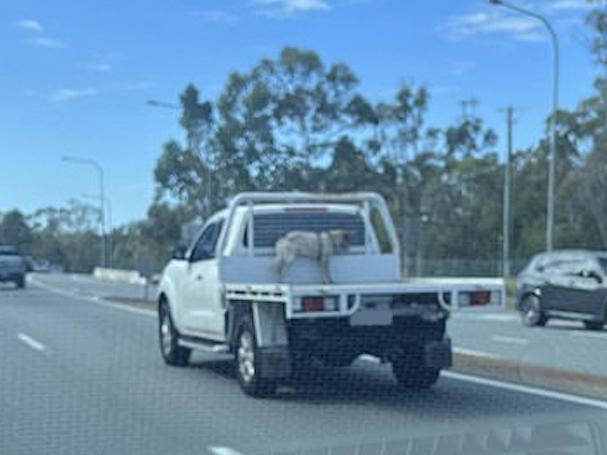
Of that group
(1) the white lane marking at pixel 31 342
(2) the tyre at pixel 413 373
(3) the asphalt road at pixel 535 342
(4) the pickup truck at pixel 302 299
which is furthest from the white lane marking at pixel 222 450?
(1) the white lane marking at pixel 31 342

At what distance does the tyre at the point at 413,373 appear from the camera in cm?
1100

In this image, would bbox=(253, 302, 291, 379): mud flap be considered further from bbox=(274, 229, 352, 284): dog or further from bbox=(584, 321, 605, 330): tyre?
bbox=(584, 321, 605, 330): tyre

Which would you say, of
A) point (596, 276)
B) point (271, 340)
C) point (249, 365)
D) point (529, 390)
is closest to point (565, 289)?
point (596, 276)

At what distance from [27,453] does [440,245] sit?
218 ft

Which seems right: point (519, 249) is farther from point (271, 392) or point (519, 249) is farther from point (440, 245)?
point (271, 392)

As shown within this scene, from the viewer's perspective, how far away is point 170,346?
1383 cm

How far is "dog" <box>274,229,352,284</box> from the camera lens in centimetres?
1185

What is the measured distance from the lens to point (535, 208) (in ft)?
249

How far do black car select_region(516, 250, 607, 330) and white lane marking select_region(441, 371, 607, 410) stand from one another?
34.1 ft

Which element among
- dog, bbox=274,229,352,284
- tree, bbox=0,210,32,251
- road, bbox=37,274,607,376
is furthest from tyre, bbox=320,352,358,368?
tree, bbox=0,210,32,251

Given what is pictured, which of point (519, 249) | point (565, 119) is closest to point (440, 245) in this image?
point (519, 249)

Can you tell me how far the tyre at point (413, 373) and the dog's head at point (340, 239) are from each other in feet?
5.30

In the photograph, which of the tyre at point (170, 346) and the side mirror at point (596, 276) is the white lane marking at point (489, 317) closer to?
the side mirror at point (596, 276)

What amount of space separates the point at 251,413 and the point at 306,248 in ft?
8.55
